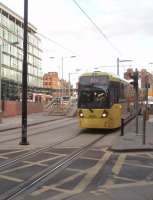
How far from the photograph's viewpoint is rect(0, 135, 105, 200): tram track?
1000 cm

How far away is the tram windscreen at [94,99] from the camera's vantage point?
27609 mm

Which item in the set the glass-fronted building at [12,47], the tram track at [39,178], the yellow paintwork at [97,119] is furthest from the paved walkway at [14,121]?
the glass-fronted building at [12,47]

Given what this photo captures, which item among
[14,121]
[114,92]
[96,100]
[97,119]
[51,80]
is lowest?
[14,121]

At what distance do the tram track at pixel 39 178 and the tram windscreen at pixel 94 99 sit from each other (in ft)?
32.8

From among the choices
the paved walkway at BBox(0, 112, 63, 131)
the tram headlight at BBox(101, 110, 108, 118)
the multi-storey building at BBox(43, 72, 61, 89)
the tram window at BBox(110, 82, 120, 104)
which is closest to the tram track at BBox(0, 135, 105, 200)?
the tram headlight at BBox(101, 110, 108, 118)

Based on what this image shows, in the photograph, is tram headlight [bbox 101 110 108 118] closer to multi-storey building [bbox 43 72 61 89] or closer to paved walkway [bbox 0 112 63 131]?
paved walkway [bbox 0 112 63 131]

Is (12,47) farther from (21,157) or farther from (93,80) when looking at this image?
(21,157)

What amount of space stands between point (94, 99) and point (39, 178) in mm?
15996

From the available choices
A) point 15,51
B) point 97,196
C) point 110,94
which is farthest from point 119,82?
point 15,51

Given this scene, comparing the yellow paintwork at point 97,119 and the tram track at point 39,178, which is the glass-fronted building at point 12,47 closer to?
the yellow paintwork at point 97,119

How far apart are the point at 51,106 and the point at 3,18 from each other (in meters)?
52.2

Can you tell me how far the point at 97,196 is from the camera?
993 cm

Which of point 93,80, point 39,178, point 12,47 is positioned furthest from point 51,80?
point 39,178

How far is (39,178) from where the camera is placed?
12000mm
